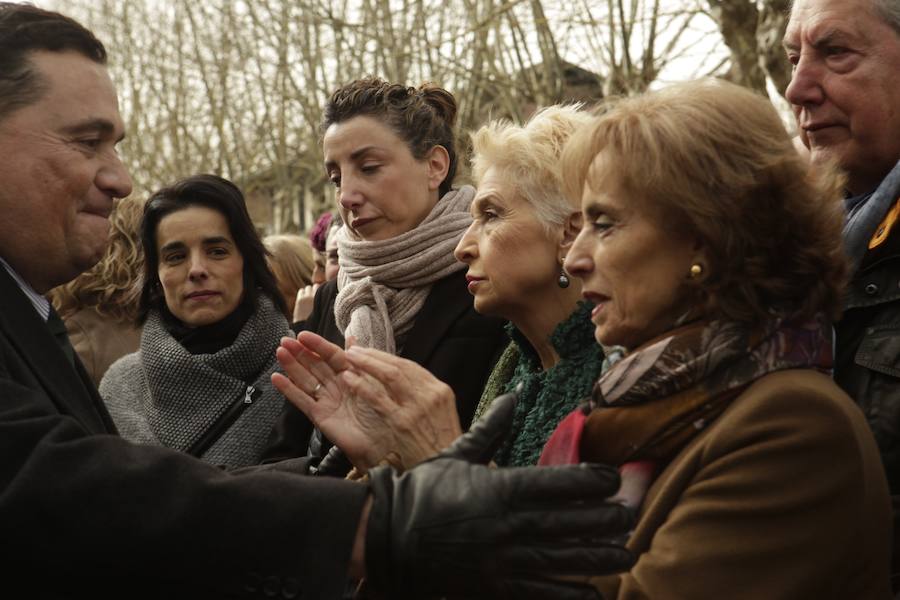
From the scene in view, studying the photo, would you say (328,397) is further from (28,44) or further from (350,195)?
(350,195)

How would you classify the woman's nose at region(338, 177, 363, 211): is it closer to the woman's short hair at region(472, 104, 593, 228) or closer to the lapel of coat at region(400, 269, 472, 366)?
the lapel of coat at region(400, 269, 472, 366)

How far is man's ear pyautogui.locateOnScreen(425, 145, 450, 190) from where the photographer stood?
14.6 ft

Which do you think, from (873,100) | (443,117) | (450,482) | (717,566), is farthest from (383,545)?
(443,117)

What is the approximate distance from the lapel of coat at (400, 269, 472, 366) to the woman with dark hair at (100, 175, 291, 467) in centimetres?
94

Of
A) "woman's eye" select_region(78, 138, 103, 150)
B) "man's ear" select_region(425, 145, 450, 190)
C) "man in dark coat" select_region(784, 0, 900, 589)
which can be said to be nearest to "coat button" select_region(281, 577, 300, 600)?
"woman's eye" select_region(78, 138, 103, 150)

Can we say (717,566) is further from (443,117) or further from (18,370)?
(443,117)

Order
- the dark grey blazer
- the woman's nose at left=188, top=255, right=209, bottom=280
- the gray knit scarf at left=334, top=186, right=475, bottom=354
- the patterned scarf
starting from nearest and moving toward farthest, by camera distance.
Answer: the dark grey blazer
the patterned scarf
the gray knit scarf at left=334, top=186, right=475, bottom=354
the woman's nose at left=188, top=255, right=209, bottom=280

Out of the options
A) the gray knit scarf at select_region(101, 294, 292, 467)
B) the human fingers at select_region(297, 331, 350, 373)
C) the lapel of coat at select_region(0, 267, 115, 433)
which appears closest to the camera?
the lapel of coat at select_region(0, 267, 115, 433)

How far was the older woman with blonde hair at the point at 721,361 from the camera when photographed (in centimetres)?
221

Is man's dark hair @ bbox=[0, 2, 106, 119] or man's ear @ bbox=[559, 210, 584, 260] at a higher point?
man's dark hair @ bbox=[0, 2, 106, 119]

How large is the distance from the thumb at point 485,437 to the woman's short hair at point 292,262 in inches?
199

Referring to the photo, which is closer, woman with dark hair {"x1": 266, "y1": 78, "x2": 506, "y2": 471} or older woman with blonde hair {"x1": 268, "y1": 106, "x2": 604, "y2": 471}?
older woman with blonde hair {"x1": 268, "y1": 106, "x2": 604, "y2": 471}

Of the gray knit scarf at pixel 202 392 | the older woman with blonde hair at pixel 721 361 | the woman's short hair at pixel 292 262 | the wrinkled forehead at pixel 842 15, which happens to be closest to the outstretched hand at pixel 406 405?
the older woman with blonde hair at pixel 721 361

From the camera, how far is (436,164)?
14.7ft
